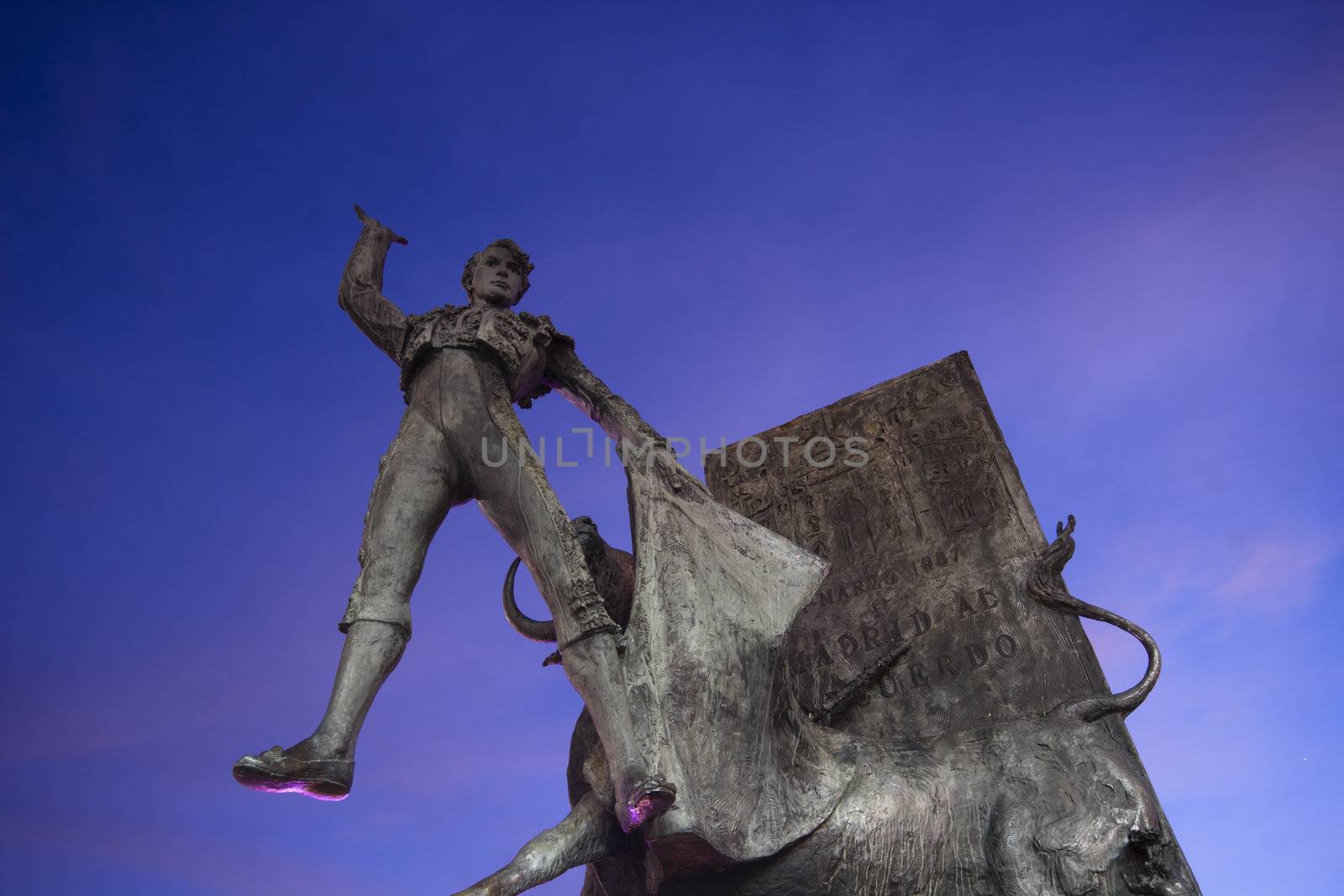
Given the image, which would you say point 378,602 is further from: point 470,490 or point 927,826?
point 927,826

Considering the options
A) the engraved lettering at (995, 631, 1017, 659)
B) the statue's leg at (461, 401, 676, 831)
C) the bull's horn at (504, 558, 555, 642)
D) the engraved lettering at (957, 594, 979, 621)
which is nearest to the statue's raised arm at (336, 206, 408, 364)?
the statue's leg at (461, 401, 676, 831)

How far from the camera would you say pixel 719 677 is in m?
4.29

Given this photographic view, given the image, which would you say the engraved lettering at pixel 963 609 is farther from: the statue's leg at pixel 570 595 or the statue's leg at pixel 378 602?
the statue's leg at pixel 378 602

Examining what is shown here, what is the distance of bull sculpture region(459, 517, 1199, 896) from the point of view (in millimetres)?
3996

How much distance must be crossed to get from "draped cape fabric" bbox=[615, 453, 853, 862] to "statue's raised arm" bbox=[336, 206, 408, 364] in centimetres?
129

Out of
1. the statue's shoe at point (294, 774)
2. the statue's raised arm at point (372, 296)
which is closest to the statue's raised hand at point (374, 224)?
the statue's raised arm at point (372, 296)

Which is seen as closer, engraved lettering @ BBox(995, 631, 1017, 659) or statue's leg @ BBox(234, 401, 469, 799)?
statue's leg @ BBox(234, 401, 469, 799)

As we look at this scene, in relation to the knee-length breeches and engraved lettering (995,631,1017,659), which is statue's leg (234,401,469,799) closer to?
the knee-length breeches

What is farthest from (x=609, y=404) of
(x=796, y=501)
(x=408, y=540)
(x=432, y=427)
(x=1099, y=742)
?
(x=1099, y=742)

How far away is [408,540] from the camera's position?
4305 millimetres

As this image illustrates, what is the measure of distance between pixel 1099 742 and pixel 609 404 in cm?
265

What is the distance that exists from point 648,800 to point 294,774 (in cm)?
120

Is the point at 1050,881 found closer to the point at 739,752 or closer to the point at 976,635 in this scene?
the point at 739,752

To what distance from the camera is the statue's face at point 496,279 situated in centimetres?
520
